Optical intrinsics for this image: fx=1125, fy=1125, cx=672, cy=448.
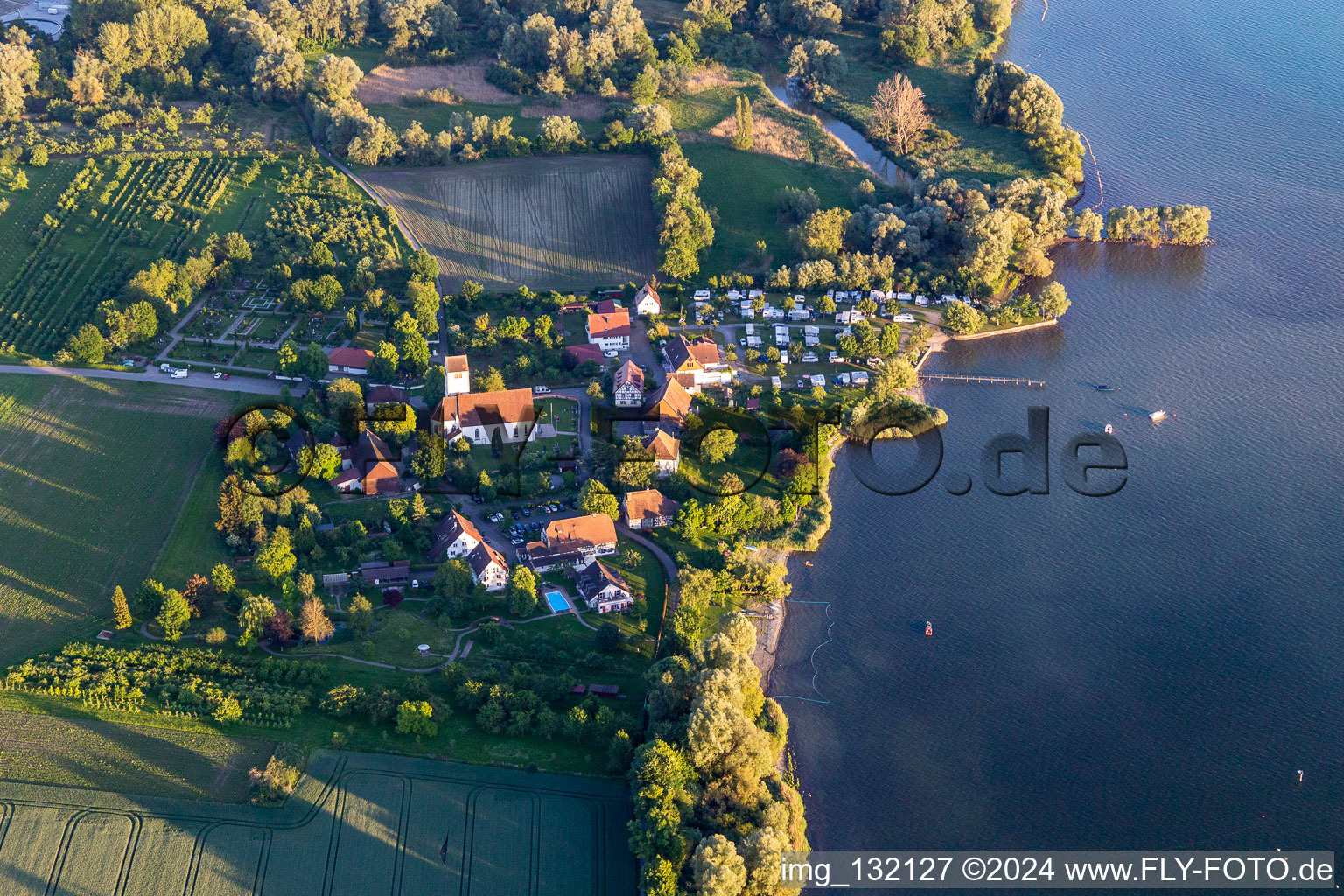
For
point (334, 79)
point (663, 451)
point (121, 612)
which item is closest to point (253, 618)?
point (121, 612)

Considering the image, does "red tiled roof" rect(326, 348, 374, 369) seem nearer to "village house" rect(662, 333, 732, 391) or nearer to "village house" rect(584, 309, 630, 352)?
"village house" rect(584, 309, 630, 352)

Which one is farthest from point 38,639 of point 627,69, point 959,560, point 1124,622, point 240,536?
point 627,69

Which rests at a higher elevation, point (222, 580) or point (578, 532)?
point (578, 532)

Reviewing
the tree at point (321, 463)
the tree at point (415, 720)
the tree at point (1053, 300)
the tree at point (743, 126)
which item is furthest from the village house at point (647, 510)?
the tree at point (743, 126)

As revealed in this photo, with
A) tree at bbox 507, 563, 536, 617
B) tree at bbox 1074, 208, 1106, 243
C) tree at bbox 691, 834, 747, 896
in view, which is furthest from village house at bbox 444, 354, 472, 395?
tree at bbox 1074, 208, 1106, 243

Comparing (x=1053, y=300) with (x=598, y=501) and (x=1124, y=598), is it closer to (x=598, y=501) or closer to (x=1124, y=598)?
(x=1124, y=598)

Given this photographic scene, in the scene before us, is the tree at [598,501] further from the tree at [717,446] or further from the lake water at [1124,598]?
the lake water at [1124,598]
